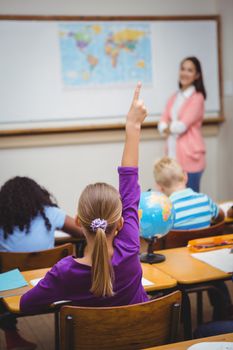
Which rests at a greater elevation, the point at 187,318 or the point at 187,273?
the point at 187,273

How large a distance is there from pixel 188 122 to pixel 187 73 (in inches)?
18.7

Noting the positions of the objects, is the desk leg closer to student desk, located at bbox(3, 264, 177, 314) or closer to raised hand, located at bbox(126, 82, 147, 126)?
student desk, located at bbox(3, 264, 177, 314)

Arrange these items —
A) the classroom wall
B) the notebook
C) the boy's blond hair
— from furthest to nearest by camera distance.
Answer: the classroom wall → the boy's blond hair → the notebook

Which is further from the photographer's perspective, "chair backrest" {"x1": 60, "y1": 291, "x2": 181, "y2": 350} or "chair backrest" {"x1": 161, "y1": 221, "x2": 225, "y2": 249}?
"chair backrest" {"x1": 161, "y1": 221, "x2": 225, "y2": 249}

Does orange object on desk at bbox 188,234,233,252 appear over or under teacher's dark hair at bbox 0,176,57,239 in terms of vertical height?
under

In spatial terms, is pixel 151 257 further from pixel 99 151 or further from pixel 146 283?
pixel 99 151

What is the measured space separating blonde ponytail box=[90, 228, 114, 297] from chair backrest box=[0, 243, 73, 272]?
3.20 feet

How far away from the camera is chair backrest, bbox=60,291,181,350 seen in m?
1.92

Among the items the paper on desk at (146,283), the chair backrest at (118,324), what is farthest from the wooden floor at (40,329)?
the chair backrest at (118,324)

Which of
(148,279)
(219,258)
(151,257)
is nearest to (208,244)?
(219,258)

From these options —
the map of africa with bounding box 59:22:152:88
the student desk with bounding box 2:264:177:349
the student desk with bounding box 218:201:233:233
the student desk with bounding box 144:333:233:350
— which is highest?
the map of africa with bounding box 59:22:152:88

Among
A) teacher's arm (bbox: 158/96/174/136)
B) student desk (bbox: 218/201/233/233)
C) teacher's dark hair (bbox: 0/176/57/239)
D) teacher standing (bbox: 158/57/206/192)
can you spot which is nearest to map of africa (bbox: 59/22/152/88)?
teacher's arm (bbox: 158/96/174/136)

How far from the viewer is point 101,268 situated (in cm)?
199

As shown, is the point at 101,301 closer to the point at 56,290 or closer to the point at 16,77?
the point at 56,290
